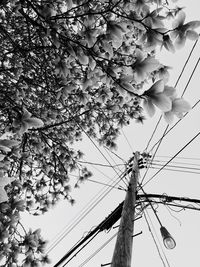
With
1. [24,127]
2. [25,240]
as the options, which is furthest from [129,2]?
[25,240]

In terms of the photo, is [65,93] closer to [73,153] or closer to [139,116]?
[139,116]

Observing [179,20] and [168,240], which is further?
[168,240]

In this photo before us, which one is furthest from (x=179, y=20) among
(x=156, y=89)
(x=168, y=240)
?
(x=168, y=240)

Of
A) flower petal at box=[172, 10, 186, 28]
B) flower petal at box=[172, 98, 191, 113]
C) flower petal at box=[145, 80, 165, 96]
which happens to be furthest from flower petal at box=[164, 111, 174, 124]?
flower petal at box=[172, 10, 186, 28]

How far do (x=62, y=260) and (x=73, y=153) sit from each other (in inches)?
71.7

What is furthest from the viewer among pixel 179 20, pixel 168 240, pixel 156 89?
pixel 168 240

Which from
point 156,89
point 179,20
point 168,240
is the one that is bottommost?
point 168,240

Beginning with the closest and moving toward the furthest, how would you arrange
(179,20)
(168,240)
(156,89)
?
(156,89) → (179,20) → (168,240)

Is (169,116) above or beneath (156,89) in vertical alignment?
beneath

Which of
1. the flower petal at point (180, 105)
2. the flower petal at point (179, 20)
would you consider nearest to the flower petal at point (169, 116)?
the flower petal at point (180, 105)

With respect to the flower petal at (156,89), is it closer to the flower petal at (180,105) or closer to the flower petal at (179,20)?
the flower petal at (180,105)

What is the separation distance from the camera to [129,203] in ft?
12.8

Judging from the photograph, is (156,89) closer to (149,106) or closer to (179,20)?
Result: (149,106)

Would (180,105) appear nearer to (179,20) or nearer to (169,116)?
(169,116)
